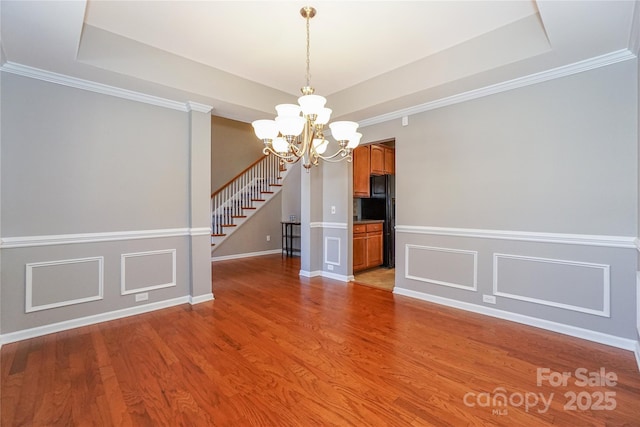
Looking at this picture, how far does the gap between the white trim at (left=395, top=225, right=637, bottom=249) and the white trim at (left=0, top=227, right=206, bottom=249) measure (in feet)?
9.85

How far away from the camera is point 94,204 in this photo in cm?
308

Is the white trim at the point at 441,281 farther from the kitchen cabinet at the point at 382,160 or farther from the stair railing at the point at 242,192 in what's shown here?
the stair railing at the point at 242,192

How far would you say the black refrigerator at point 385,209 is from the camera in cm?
574

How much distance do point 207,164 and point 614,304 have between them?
14.9 ft

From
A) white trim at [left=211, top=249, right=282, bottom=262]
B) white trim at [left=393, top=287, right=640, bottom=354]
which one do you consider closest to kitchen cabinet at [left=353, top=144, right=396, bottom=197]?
white trim at [left=393, top=287, right=640, bottom=354]

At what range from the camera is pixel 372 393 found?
190cm

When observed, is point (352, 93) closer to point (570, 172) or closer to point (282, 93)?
point (282, 93)

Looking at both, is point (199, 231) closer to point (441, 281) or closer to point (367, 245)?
point (367, 245)

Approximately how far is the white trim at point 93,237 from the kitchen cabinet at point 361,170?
2.66m

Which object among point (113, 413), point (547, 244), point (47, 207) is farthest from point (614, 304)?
point (47, 207)

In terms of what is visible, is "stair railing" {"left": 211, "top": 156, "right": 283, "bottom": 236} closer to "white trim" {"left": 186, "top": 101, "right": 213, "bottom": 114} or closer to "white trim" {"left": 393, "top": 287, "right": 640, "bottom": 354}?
"white trim" {"left": 186, "top": 101, "right": 213, "bottom": 114}

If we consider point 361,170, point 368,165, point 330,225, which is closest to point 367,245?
point 330,225

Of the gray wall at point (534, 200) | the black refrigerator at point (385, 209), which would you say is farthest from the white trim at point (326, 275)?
the black refrigerator at point (385, 209)

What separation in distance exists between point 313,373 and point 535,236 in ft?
8.43
